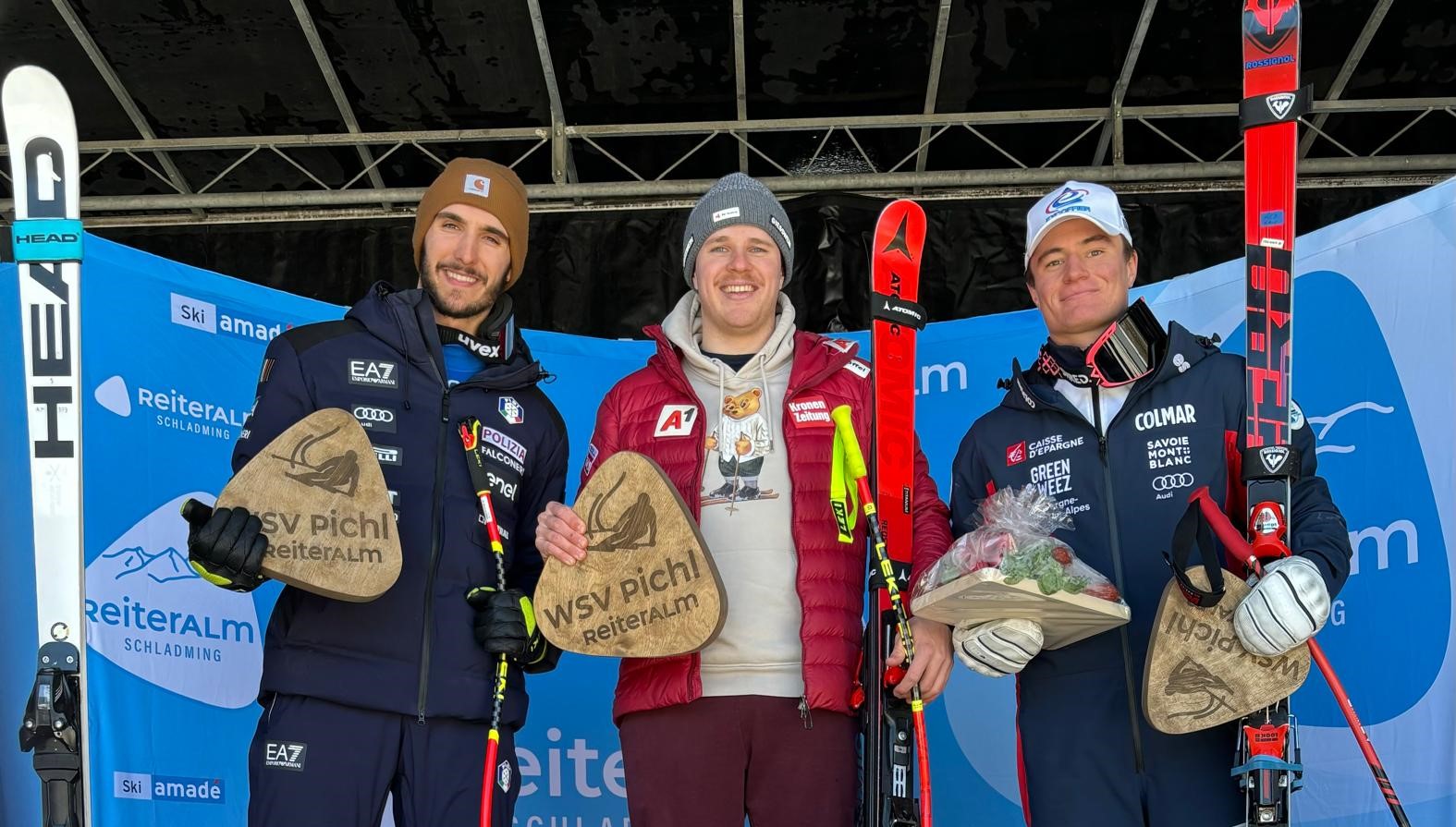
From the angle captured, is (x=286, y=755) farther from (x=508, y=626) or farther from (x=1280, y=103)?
(x=1280, y=103)

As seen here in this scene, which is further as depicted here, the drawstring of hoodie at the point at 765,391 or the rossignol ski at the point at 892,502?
the drawstring of hoodie at the point at 765,391

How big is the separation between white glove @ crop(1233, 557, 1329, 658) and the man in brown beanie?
50.0 inches

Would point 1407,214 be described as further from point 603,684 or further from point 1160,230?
point 603,684

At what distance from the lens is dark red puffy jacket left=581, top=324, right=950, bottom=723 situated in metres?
2.24

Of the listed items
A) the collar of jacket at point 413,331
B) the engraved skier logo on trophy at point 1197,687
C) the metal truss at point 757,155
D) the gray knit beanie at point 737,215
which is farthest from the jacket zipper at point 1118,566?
the metal truss at point 757,155

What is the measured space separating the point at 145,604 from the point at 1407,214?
341 centimetres

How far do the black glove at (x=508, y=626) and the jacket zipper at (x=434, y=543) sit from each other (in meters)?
0.08

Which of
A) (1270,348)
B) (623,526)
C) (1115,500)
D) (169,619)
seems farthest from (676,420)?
(169,619)

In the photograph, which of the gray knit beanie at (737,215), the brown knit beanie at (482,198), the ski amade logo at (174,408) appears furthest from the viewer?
the ski amade logo at (174,408)

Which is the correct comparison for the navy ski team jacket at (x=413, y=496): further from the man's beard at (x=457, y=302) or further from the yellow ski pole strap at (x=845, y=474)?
the yellow ski pole strap at (x=845, y=474)

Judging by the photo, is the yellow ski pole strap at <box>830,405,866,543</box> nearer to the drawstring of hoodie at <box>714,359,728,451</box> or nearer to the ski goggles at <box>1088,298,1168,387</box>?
the drawstring of hoodie at <box>714,359,728,451</box>

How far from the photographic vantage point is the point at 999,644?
6.98 ft

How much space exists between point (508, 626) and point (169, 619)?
4.96ft

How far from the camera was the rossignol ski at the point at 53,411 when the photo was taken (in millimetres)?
2289
